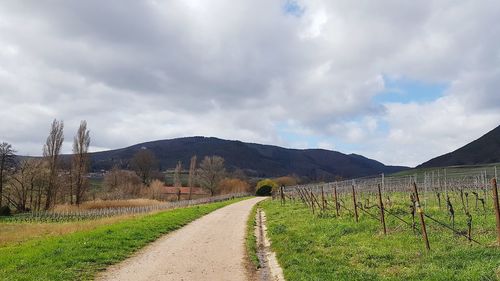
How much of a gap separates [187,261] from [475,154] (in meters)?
171

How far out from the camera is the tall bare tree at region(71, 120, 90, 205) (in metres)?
66.8

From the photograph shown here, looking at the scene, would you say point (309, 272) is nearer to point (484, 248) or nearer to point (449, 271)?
point (449, 271)

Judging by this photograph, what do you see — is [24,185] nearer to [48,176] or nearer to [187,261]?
[48,176]

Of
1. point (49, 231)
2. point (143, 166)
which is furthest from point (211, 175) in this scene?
point (49, 231)

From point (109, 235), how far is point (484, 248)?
13.4 m

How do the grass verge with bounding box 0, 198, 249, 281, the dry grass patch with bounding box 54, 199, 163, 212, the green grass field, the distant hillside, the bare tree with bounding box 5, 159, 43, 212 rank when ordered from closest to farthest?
the green grass field < the grass verge with bounding box 0, 198, 249, 281 < the dry grass patch with bounding box 54, 199, 163, 212 < the bare tree with bounding box 5, 159, 43, 212 < the distant hillside

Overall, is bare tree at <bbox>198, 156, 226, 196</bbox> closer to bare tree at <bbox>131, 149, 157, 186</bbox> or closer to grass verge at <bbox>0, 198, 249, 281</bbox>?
bare tree at <bbox>131, 149, 157, 186</bbox>

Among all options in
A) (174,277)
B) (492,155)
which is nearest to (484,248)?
(174,277)

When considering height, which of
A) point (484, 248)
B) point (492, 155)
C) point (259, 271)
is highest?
point (492, 155)

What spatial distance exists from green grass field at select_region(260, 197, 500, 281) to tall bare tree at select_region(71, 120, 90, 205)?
5666cm

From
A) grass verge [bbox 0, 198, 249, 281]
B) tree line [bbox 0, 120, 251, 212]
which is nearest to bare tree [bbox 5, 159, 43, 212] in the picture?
tree line [bbox 0, 120, 251, 212]

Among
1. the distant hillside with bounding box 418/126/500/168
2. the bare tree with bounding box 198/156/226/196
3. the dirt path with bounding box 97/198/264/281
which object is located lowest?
the dirt path with bounding box 97/198/264/281

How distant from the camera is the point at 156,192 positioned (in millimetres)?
101625

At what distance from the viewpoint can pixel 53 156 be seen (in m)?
70.4
